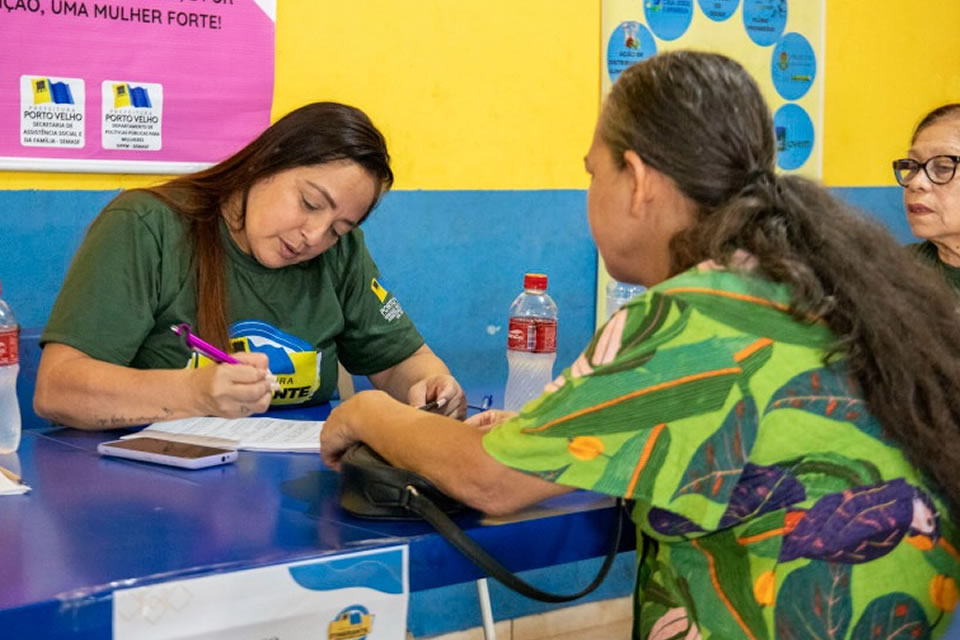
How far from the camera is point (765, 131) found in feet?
4.31

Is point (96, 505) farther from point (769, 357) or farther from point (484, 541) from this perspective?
point (769, 357)

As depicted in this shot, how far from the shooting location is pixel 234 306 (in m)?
2.03

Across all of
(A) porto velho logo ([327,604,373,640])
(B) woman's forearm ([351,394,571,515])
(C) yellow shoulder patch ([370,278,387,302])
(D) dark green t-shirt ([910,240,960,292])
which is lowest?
(A) porto velho logo ([327,604,373,640])

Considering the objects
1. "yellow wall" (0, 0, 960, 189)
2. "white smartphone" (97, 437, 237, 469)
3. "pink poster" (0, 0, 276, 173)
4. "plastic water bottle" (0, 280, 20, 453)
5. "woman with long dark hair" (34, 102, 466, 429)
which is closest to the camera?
"white smartphone" (97, 437, 237, 469)

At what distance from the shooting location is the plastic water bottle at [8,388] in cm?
166

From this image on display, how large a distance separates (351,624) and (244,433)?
0.59 meters

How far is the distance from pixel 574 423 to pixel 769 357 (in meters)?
0.20

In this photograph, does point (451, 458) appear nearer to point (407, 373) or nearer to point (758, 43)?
point (407, 373)

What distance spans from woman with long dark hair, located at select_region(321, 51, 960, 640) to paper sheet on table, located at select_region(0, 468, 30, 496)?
0.46 metres

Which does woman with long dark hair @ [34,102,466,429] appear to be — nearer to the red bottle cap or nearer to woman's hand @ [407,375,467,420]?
woman's hand @ [407,375,467,420]

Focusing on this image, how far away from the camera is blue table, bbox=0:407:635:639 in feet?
3.50

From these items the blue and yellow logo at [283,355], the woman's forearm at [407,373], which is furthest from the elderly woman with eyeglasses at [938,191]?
the blue and yellow logo at [283,355]

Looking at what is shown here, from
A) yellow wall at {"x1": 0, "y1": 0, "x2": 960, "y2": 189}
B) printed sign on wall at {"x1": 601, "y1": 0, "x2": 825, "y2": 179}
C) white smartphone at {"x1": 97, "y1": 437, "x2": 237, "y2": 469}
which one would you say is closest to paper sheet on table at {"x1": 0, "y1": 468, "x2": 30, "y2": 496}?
white smartphone at {"x1": 97, "y1": 437, "x2": 237, "y2": 469}

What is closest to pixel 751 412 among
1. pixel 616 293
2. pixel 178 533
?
pixel 178 533
